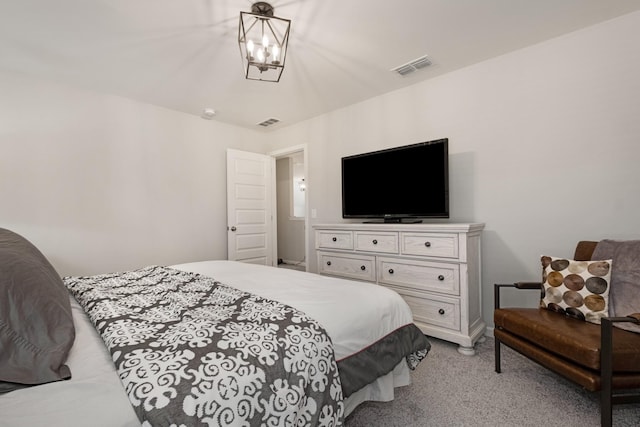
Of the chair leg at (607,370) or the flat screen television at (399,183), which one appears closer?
the chair leg at (607,370)

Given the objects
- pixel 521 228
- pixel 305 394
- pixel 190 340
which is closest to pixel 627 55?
pixel 521 228

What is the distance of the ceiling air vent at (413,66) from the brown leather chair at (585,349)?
2.21 meters

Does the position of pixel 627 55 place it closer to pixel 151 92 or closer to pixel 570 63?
pixel 570 63

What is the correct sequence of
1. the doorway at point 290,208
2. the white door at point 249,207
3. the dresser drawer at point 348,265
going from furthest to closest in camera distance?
the doorway at point 290,208, the white door at point 249,207, the dresser drawer at point 348,265

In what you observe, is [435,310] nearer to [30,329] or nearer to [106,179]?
[30,329]

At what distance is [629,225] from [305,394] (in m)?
2.60

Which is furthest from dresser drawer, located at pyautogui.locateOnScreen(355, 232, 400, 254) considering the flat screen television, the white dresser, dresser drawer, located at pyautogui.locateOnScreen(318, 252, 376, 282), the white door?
the white door

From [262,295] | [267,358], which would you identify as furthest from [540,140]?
[267,358]

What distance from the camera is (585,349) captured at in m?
1.50

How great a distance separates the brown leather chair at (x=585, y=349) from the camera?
143cm

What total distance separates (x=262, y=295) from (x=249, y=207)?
3011mm

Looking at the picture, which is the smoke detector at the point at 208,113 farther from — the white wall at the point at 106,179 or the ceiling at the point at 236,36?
the ceiling at the point at 236,36

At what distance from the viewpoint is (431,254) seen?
8.40ft

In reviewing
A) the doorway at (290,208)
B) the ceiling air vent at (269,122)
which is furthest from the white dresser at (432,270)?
the doorway at (290,208)
